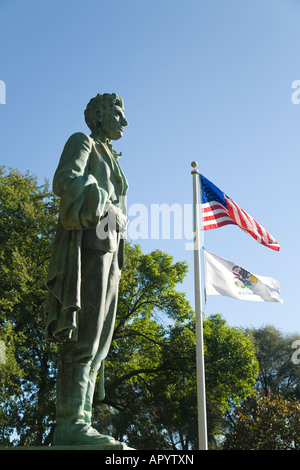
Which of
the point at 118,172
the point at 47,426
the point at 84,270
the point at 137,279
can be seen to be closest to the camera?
the point at 84,270

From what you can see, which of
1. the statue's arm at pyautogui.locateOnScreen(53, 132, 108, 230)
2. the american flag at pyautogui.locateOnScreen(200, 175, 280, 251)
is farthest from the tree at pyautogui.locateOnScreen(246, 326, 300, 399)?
the statue's arm at pyautogui.locateOnScreen(53, 132, 108, 230)

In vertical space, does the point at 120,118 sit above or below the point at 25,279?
below

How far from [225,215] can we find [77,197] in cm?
847

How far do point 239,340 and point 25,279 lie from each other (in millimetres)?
9768

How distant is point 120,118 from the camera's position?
5.14 metres

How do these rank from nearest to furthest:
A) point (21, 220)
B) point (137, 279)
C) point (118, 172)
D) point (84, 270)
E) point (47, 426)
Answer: point (84, 270) < point (118, 172) < point (47, 426) < point (21, 220) < point (137, 279)

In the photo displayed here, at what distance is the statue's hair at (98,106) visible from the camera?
16.7 feet

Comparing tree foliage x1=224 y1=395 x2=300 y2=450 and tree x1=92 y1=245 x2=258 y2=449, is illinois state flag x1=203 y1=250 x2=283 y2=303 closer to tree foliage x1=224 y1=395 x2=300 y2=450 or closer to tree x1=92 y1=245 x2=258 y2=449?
tree x1=92 y1=245 x2=258 y2=449

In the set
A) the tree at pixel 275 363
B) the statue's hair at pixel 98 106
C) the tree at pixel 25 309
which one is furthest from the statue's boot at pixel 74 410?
A: the tree at pixel 275 363

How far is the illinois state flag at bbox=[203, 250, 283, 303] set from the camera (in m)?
11.5

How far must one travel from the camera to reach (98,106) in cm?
513
